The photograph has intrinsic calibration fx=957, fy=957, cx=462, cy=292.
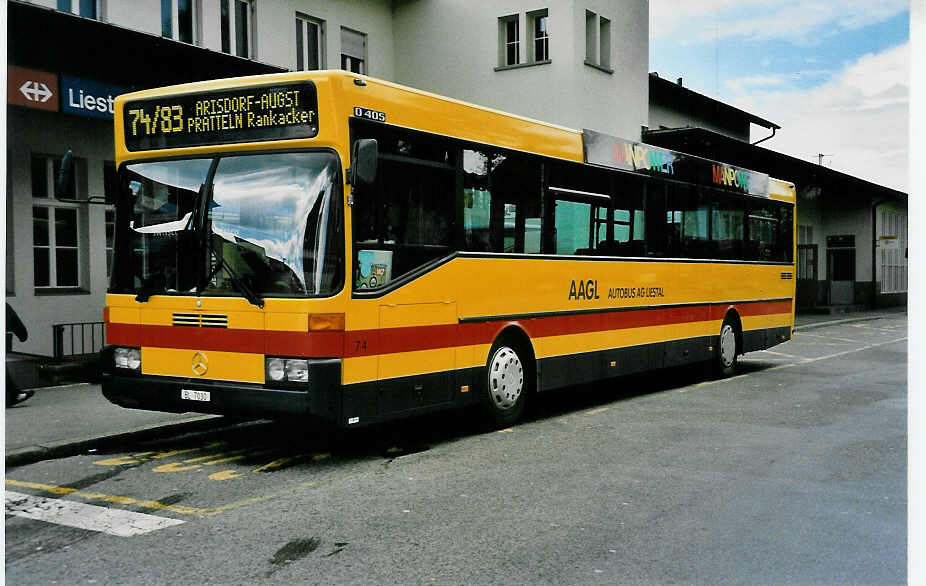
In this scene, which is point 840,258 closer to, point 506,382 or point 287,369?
point 506,382

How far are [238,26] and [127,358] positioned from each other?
43.0ft

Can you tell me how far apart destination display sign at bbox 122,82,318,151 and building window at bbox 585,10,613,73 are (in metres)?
18.1

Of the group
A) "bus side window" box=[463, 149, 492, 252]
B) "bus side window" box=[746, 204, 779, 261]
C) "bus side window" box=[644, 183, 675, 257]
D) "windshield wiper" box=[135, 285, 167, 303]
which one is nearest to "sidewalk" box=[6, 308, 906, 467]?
"windshield wiper" box=[135, 285, 167, 303]

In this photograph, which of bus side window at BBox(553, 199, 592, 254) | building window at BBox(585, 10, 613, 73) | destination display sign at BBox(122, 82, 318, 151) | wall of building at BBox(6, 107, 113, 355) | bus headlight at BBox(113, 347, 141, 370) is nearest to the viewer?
destination display sign at BBox(122, 82, 318, 151)

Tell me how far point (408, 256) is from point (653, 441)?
9.73 feet

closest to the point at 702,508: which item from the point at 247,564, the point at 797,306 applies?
the point at 247,564

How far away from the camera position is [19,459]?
27.2 feet

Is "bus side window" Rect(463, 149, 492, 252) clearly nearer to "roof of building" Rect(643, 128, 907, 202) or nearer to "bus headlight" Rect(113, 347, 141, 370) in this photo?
"bus headlight" Rect(113, 347, 141, 370)

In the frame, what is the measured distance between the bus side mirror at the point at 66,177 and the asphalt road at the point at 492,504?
2355 mm

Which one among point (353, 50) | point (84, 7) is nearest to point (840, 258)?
point (353, 50)

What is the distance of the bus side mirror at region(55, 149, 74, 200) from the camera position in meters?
7.87

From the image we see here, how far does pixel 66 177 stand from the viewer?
7996mm

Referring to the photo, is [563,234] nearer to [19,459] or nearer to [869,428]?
[869,428]

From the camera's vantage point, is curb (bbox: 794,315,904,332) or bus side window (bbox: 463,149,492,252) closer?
bus side window (bbox: 463,149,492,252)
